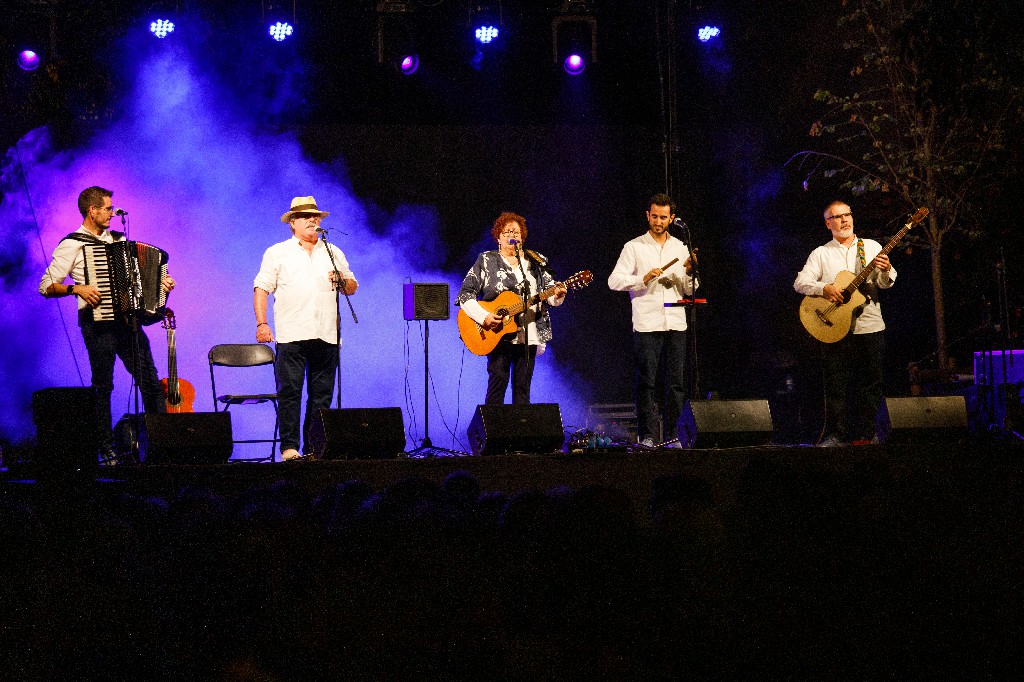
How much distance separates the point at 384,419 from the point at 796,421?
5.30 metres

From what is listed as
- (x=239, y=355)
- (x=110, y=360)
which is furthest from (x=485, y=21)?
(x=110, y=360)

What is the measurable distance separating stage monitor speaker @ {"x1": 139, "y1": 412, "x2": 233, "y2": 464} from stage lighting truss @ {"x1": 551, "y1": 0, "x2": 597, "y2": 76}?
5.24m

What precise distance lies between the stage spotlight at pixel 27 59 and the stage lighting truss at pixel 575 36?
16.3 ft

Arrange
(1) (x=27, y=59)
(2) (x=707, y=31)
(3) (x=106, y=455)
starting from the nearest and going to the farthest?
1. (3) (x=106, y=455)
2. (1) (x=27, y=59)
3. (2) (x=707, y=31)

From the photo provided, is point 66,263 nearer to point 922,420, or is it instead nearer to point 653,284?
point 653,284

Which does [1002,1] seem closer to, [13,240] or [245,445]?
[245,445]

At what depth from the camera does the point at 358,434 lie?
575 centimetres

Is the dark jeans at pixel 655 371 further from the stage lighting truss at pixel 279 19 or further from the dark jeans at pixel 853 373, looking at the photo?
the stage lighting truss at pixel 279 19

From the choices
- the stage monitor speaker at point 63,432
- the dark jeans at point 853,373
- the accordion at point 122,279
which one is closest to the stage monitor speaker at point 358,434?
the stage monitor speaker at point 63,432

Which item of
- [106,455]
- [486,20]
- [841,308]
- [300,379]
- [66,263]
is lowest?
[106,455]

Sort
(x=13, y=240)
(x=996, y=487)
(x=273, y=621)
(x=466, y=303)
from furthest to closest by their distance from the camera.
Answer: (x=13, y=240), (x=466, y=303), (x=996, y=487), (x=273, y=621)

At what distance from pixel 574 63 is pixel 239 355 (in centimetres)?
440

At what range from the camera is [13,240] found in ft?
30.4

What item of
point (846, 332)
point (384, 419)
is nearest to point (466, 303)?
point (384, 419)
